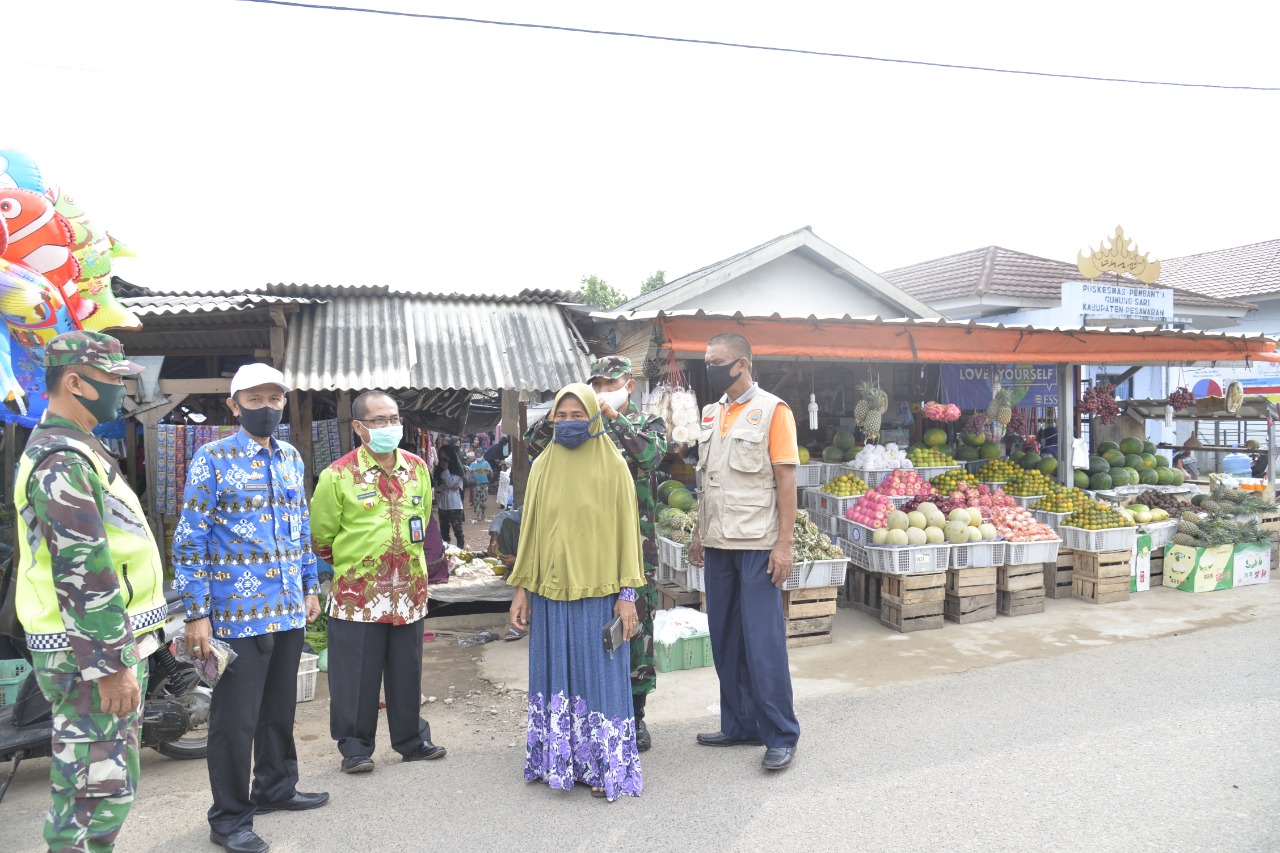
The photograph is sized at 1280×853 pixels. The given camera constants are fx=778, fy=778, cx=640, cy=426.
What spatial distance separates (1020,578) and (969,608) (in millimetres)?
672

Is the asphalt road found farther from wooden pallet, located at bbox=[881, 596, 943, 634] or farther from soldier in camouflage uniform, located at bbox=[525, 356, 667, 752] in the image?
wooden pallet, located at bbox=[881, 596, 943, 634]

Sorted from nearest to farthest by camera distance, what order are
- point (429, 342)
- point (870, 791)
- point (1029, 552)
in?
point (870, 791)
point (1029, 552)
point (429, 342)

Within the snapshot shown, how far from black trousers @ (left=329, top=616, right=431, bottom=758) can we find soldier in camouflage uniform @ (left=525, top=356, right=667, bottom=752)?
117 centimetres

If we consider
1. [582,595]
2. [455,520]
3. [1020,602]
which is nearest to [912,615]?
[1020,602]

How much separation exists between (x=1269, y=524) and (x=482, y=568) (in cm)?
930

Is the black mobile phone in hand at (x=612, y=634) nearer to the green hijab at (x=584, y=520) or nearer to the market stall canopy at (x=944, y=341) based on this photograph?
the green hijab at (x=584, y=520)

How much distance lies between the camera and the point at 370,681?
4023 millimetres

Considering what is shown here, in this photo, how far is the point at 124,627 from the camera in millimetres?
2625

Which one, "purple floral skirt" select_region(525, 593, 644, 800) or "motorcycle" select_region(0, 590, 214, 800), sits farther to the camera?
"motorcycle" select_region(0, 590, 214, 800)

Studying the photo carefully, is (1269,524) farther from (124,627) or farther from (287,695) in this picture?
(124,627)

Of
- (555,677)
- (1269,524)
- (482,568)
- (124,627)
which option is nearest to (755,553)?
(555,677)

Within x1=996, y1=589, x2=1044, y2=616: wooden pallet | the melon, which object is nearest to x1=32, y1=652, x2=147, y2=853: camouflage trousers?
x1=996, y1=589, x2=1044, y2=616: wooden pallet

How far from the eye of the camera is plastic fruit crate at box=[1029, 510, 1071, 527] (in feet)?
26.9

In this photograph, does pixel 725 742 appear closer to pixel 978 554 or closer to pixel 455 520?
pixel 978 554
